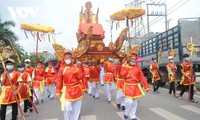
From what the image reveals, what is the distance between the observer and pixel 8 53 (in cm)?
678

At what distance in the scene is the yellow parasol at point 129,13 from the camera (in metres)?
10.7

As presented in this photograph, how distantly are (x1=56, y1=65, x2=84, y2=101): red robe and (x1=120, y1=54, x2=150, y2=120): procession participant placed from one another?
4.44ft

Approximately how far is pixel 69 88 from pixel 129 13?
585 centimetres

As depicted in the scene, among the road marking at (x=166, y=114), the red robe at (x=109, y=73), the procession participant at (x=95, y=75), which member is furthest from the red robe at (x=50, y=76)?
the road marking at (x=166, y=114)

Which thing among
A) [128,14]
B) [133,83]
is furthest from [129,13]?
[133,83]

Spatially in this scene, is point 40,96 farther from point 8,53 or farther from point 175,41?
point 175,41

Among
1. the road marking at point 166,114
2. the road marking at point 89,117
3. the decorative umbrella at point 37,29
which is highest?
the decorative umbrella at point 37,29

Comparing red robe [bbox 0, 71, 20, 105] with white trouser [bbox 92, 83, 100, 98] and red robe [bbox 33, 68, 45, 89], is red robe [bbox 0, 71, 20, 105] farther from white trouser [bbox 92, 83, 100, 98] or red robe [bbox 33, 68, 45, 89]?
white trouser [bbox 92, 83, 100, 98]

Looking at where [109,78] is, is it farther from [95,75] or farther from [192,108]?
[192,108]

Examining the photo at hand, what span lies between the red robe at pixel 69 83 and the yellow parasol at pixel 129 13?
17.8 ft

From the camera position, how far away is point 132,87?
660 cm

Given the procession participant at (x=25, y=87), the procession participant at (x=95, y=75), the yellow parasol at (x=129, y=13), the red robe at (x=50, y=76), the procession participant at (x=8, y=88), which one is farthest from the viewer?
the red robe at (x=50, y=76)

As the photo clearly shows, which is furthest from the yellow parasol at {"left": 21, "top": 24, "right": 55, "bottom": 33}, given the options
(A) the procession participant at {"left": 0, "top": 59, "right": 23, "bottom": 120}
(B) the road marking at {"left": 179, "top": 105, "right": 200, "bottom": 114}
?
(B) the road marking at {"left": 179, "top": 105, "right": 200, "bottom": 114}

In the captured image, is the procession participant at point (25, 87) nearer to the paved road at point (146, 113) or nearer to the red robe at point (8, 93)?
the paved road at point (146, 113)
